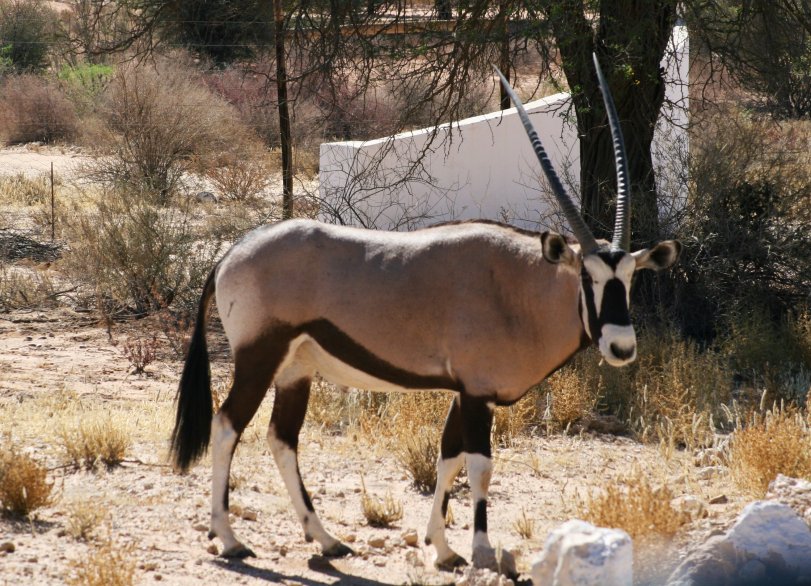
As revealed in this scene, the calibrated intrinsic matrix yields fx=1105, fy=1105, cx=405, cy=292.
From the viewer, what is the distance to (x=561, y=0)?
918cm

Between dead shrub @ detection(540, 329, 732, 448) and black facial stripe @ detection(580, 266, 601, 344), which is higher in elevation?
black facial stripe @ detection(580, 266, 601, 344)

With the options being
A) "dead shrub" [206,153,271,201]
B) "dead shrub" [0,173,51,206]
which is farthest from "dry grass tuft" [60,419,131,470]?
"dead shrub" [0,173,51,206]

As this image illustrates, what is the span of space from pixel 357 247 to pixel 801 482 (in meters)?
2.52

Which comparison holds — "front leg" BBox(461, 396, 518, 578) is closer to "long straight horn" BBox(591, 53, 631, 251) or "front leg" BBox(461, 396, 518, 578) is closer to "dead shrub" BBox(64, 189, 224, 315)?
"long straight horn" BBox(591, 53, 631, 251)

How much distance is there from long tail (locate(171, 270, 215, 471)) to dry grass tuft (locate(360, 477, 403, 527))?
95 centimetres

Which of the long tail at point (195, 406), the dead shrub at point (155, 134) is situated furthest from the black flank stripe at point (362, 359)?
the dead shrub at point (155, 134)

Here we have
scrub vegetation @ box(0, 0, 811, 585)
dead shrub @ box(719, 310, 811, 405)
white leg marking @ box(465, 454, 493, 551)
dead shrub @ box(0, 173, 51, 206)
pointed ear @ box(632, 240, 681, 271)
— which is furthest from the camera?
dead shrub @ box(0, 173, 51, 206)

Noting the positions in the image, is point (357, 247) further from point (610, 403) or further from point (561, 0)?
point (561, 0)

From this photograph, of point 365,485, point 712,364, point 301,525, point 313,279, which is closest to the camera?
point 313,279

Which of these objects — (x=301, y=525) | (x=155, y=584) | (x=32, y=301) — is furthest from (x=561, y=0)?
(x=32, y=301)

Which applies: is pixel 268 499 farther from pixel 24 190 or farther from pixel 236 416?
pixel 24 190

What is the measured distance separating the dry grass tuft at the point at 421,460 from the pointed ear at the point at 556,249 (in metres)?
2.14

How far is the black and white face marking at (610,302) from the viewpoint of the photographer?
182 inches

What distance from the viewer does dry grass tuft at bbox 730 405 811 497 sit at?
20.3 ft
